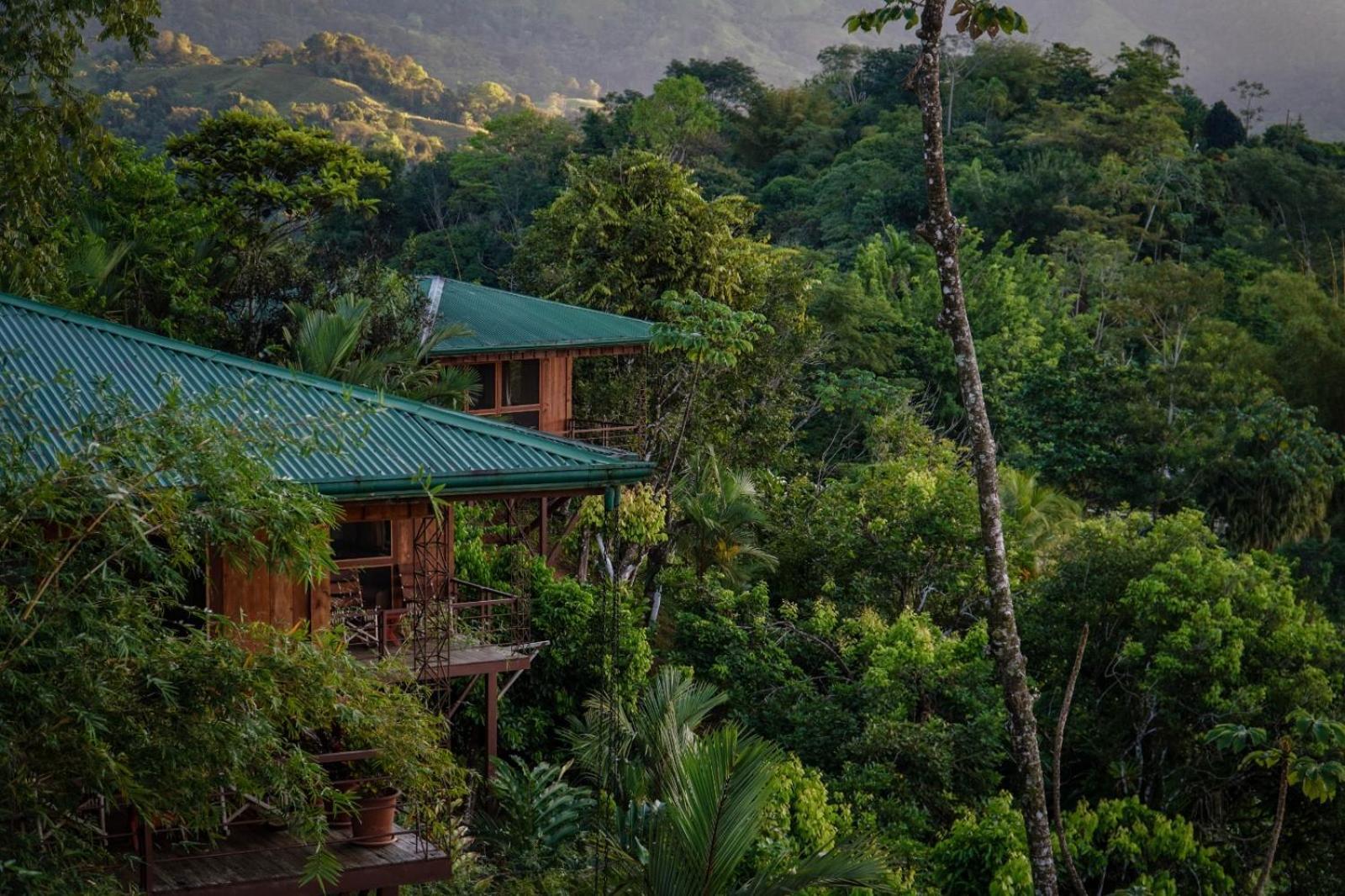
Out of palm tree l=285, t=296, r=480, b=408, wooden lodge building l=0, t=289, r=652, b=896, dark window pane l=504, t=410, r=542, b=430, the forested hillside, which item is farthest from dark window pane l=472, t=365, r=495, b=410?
wooden lodge building l=0, t=289, r=652, b=896

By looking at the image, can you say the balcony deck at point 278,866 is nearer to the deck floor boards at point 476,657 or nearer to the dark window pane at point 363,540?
the deck floor boards at point 476,657

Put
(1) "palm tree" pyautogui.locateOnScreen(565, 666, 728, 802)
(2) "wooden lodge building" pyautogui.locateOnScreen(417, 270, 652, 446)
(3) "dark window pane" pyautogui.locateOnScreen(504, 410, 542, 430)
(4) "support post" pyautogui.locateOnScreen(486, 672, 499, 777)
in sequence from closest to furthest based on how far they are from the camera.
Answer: (1) "palm tree" pyautogui.locateOnScreen(565, 666, 728, 802)
(4) "support post" pyautogui.locateOnScreen(486, 672, 499, 777)
(2) "wooden lodge building" pyautogui.locateOnScreen(417, 270, 652, 446)
(3) "dark window pane" pyautogui.locateOnScreen(504, 410, 542, 430)

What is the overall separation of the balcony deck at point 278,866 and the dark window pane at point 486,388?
11.7 metres

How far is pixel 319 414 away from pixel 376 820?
9.90 ft

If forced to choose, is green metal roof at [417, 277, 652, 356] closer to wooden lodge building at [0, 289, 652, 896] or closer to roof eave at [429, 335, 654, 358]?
roof eave at [429, 335, 654, 358]

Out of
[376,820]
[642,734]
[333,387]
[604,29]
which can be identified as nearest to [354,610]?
[333,387]

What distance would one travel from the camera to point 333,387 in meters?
11.7

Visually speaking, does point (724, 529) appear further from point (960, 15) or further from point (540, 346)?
point (960, 15)

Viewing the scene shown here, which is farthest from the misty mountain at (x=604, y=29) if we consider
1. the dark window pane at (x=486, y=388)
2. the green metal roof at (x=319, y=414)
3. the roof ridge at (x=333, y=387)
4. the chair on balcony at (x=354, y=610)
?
the green metal roof at (x=319, y=414)

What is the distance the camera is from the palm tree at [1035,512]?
22.8m

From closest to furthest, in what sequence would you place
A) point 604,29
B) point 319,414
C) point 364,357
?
point 319,414 < point 364,357 < point 604,29

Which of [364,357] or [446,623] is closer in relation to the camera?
[446,623]

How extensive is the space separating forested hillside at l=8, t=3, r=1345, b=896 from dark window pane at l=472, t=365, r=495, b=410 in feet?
5.95

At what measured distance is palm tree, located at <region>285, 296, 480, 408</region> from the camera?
1631cm
